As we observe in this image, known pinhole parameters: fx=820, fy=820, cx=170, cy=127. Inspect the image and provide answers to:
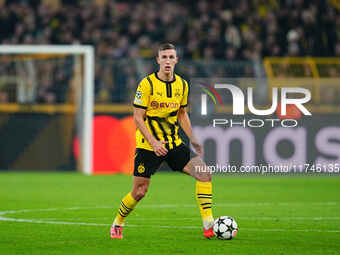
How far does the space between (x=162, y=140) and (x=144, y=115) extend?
1.03ft

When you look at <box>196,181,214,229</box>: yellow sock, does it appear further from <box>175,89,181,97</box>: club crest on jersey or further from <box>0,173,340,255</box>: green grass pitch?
<box>175,89,181,97</box>: club crest on jersey

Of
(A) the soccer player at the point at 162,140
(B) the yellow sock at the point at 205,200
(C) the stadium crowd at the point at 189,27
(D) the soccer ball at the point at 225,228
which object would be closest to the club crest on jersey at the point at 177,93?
(A) the soccer player at the point at 162,140

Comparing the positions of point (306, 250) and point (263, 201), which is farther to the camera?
point (263, 201)

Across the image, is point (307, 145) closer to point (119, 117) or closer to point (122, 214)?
point (119, 117)

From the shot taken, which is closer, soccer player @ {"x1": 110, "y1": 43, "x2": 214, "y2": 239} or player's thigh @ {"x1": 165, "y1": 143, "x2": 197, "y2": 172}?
soccer player @ {"x1": 110, "y1": 43, "x2": 214, "y2": 239}

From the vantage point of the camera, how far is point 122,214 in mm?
8094

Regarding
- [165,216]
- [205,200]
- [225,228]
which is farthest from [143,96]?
[165,216]

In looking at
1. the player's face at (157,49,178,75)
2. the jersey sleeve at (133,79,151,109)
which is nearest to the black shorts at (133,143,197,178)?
the jersey sleeve at (133,79,151,109)

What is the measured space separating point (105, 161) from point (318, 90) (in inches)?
202

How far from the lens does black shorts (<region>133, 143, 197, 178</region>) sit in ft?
26.3

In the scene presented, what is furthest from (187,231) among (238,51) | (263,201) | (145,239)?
(238,51)

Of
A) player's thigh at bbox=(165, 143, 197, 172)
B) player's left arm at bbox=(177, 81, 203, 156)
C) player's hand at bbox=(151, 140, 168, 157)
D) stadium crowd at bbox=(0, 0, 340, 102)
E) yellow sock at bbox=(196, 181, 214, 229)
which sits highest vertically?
stadium crowd at bbox=(0, 0, 340, 102)

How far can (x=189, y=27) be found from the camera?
2206 cm

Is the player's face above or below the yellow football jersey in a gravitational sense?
above
